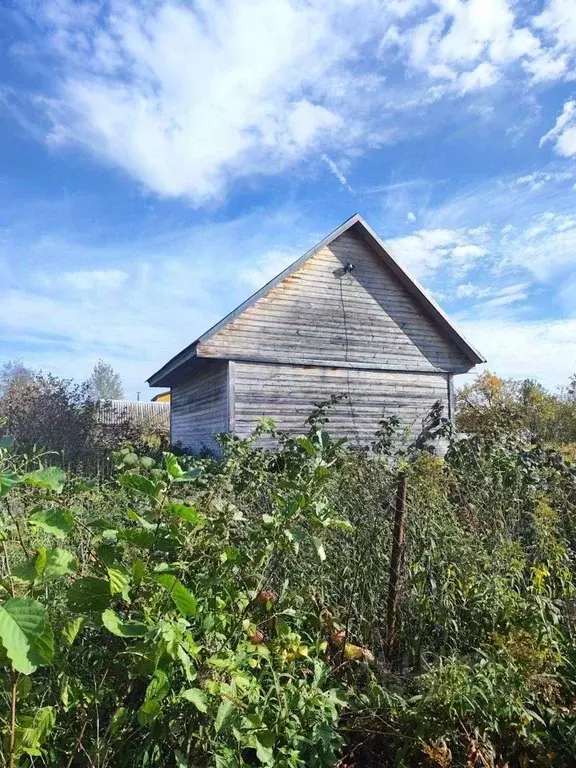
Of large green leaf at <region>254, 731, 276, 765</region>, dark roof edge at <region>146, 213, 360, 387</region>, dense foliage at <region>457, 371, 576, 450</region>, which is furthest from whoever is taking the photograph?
dense foliage at <region>457, 371, 576, 450</region>

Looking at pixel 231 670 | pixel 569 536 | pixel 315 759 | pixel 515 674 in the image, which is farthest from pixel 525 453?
pixel 231 670

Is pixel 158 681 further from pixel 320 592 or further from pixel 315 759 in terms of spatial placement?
pixel 320 592

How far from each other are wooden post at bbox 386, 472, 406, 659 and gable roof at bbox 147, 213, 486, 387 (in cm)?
792

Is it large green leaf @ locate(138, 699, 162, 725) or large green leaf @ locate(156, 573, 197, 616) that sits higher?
large green leaf @ locate(156, 573, 197, 616)

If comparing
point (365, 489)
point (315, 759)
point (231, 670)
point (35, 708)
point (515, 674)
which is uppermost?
point (365, 489)

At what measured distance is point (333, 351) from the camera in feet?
40.0

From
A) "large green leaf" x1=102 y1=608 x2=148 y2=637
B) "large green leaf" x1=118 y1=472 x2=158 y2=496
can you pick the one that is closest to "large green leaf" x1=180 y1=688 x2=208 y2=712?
"large green leaf" x1=102 y1=608 x2=148 y2=637

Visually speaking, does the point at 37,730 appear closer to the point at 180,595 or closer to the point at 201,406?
the point at 180,595

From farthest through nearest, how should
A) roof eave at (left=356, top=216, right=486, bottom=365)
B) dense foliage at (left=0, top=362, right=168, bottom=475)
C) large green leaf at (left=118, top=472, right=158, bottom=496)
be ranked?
1. dense foliage at (left=0, top=362, right=168, bottom=475)
2. roof eave at (left=356, top=216, right=486, bottom=365)
3. large green leaf at (left=118, top=472, right=158, bottom=496)

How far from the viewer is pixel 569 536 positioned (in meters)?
4.53

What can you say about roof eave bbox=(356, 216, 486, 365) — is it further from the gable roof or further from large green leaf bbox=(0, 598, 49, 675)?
large green leaf bbox=(0, 598, 49, 675)

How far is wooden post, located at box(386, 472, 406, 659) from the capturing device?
3.07 metres

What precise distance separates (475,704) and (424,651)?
592 millimetres

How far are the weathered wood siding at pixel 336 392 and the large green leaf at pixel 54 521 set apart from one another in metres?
9.12
